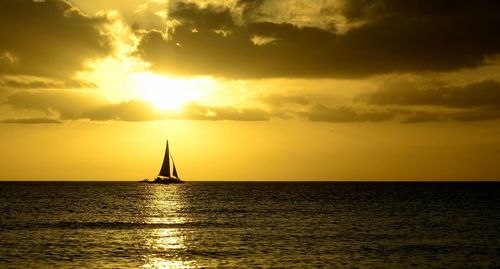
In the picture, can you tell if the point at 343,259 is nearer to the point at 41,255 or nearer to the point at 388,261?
the point at 388,261

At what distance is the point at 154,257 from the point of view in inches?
2379

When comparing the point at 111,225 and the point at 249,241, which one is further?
the point at 111,225

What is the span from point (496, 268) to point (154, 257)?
98.4ft

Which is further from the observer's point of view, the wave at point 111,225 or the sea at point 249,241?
the wave at point 111,225

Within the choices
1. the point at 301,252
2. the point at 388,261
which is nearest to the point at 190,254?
the point at 301,252

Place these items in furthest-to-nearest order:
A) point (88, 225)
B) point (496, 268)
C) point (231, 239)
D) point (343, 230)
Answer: point (88, 225) → point (343, 230) → point (231, 239) → point (496, 268)

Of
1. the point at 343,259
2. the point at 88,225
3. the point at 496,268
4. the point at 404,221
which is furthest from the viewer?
the point at 404,221

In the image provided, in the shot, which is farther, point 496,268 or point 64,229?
point 64,229

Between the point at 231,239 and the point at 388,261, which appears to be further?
the point at 231,239

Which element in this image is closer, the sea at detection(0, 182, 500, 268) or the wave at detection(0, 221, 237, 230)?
the sea at detection(0, 182, 500, 268)

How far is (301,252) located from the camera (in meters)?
63.4

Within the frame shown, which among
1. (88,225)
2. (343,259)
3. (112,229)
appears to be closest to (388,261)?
(343,259)

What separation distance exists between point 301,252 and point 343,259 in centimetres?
550

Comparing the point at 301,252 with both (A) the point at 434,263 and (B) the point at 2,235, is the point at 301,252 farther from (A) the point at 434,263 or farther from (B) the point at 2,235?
(B) the point at 2,235
